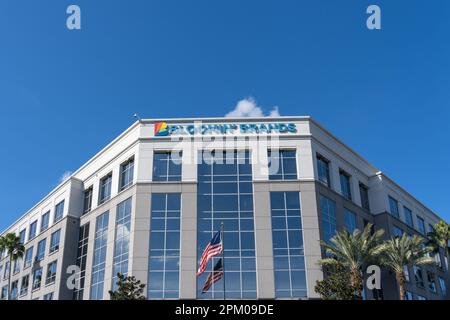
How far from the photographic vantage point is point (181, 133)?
160 ft

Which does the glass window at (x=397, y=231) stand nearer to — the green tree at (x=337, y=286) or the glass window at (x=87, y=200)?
the green tree at (x=337, y=286)

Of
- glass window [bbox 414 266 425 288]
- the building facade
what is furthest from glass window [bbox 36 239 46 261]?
glass window [bbox 414 266 425 288]

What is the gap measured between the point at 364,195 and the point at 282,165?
48.7 ft

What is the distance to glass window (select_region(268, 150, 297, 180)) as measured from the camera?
47.7 metres

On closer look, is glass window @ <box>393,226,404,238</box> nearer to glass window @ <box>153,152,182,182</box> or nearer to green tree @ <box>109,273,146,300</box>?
glass window @ <box>153,152,182,182</box>

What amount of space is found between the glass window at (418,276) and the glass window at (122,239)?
110 feet

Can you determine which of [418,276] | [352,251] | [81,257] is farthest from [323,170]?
[81,257]

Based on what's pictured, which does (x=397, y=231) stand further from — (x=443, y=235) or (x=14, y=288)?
(x=14, y=288)

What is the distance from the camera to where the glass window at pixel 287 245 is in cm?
4309

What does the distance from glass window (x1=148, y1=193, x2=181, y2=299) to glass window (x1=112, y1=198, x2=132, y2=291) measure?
8.65 ft

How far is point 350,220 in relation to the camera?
5212 centimetres

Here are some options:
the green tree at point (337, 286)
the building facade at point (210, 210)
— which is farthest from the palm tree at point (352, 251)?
the building facade at point (210, 210)

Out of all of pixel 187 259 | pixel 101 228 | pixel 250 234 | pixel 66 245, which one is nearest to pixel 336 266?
pixel 250 234
